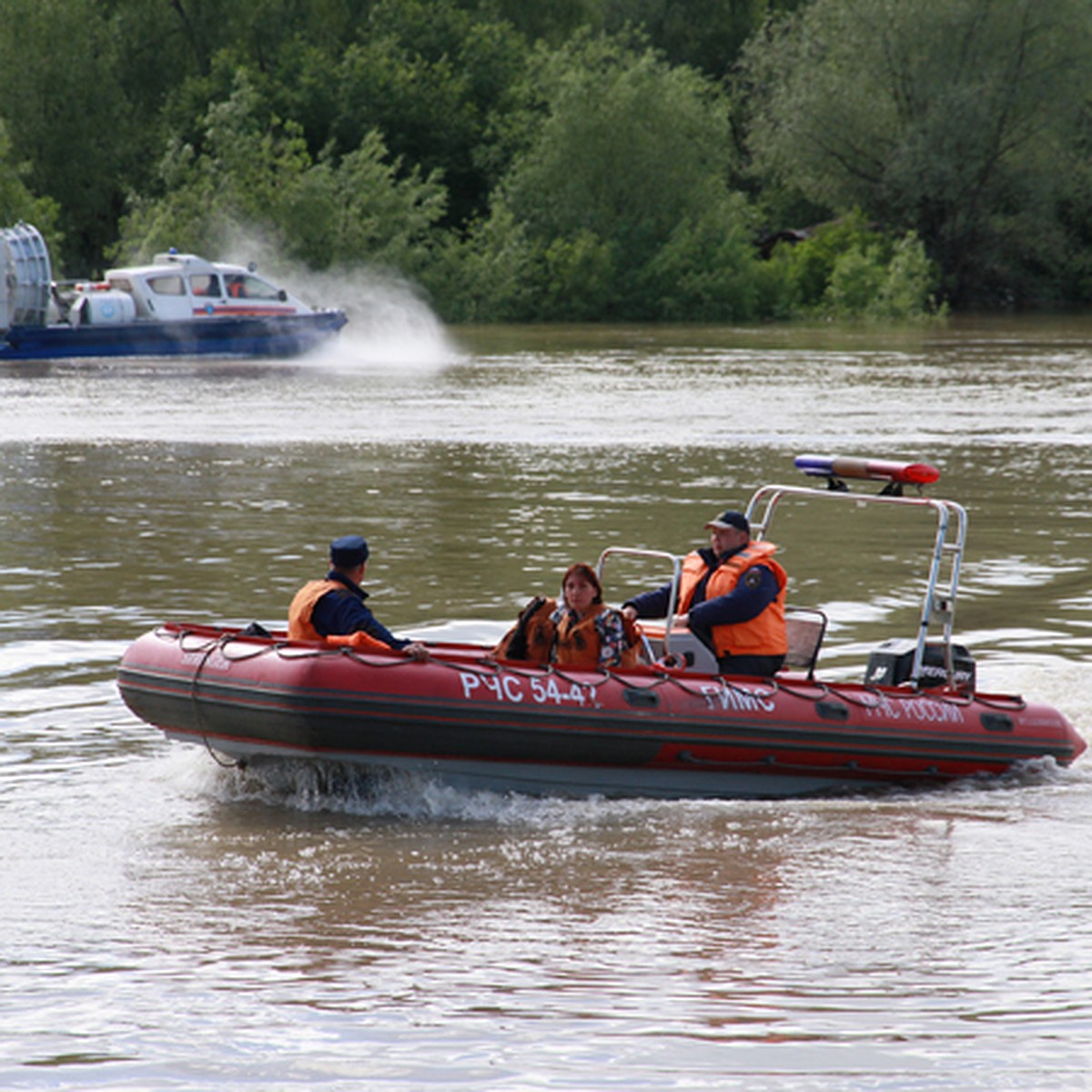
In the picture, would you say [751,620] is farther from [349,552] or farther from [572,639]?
[349,552]

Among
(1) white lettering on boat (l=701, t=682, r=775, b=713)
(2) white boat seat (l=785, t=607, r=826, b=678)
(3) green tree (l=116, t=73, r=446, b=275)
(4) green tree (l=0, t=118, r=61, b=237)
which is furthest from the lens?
(3) green tree (l=116, t=73, r=446, b=275)

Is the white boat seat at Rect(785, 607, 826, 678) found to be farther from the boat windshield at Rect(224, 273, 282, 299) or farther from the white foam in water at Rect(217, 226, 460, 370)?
the white foam in water at Rect(217, 226, 460, 370)

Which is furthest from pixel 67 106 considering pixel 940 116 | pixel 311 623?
pixel 311 623

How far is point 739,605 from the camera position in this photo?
8.30m

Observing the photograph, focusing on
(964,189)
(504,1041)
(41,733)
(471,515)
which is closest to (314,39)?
(964,189)

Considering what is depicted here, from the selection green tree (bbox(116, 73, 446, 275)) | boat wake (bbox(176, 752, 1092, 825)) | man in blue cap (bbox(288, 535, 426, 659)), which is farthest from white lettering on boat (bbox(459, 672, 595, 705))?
green tree (bbox(116, 73, 446, 275))

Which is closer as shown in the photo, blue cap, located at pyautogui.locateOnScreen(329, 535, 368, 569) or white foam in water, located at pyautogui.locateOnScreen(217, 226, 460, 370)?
blue cap, located at pyautogui.locateOnScreen(329, 535, 368, 569)

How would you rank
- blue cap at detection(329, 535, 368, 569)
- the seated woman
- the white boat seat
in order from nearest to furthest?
blue cap at detection(329, 535, 368, 569)
the seated woman
the white boat seat

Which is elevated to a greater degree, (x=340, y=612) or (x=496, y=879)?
(x=340, y=612)

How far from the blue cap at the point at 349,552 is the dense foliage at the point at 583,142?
127 feet

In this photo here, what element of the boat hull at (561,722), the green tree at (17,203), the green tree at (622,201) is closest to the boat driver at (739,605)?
the boat hull at (561,722)

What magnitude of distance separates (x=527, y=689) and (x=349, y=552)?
36.6 inches

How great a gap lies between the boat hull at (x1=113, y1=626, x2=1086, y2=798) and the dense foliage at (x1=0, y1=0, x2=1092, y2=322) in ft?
127

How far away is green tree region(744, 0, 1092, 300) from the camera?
50.0 meters
